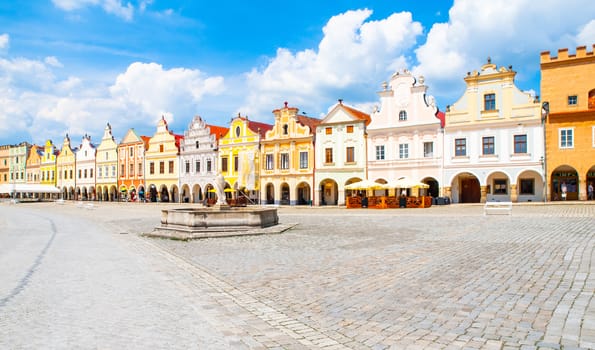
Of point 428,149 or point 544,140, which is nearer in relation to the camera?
point 544,140

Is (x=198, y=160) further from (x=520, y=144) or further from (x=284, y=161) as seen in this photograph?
(x=520, y=144)

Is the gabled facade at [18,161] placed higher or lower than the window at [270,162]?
higher

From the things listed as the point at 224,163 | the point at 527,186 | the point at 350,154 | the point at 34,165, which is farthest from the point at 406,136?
the point at 34,165

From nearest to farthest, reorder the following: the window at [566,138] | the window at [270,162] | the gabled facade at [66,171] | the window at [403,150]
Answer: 1. the window at [566,138]
2. the window at [403,150]
3. the window at [270,162]
4. the gabled facade at [66,171]

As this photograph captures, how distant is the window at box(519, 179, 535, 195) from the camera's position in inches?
1338

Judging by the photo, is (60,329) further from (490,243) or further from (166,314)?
(490,243)

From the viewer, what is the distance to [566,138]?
32062 millimetres

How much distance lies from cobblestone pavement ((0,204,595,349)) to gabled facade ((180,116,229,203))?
1583 inches

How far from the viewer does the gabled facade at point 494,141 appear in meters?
33.4

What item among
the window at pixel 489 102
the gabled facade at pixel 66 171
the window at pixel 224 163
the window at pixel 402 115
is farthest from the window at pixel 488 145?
the gabled facade at pixel 66 171

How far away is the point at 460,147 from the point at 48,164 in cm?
7034

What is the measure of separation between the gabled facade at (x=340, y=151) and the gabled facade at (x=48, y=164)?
55.0 metres

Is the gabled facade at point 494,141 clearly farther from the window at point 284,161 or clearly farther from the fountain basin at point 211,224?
the fountain basin at point 211,224

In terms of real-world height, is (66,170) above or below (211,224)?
above
